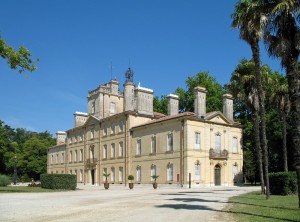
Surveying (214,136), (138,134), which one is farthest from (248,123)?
(138,134)

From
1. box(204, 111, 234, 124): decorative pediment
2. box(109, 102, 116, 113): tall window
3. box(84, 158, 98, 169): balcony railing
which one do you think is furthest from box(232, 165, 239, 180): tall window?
box(109, 102, 116, 113): tall window

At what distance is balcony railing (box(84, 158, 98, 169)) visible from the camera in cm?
5445

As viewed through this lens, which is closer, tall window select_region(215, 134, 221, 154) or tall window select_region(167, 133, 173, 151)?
tall window select_region(167, 133, 173, 151)

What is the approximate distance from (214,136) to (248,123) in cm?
1165

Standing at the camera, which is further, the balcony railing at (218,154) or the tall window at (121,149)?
the tall window at (121,149)

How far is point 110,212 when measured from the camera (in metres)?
14.2

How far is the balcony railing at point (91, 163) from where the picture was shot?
5445 centimetres

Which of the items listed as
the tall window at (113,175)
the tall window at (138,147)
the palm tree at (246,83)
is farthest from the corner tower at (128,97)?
the palm tree at (246,83)

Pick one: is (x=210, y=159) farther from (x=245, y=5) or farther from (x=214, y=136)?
(x=245, y=5)

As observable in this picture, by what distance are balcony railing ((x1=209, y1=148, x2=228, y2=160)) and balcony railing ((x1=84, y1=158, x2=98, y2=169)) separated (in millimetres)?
18572

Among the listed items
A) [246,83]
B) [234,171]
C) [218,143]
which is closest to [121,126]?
[218,143]

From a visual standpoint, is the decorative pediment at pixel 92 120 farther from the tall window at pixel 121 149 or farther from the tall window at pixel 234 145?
the tall window at pixel 234 145

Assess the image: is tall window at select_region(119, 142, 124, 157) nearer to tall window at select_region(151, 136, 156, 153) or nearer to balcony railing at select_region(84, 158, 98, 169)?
tall window at select_region(151, 136, 156, 153)

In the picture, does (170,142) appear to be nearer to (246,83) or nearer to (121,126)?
(121,126)
